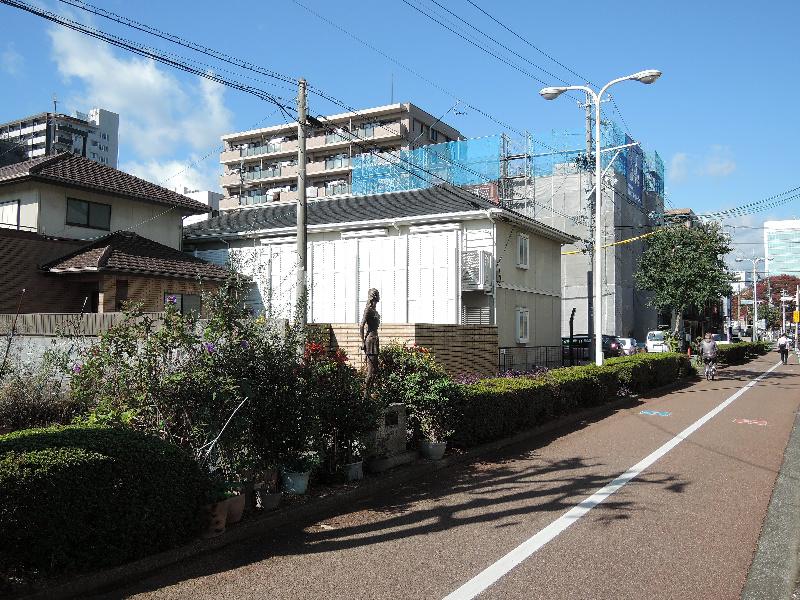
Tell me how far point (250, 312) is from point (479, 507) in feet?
10.5

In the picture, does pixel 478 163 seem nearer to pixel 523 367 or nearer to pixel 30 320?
pixel 523 367

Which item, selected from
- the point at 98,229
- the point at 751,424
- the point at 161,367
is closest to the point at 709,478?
the point at 751,424

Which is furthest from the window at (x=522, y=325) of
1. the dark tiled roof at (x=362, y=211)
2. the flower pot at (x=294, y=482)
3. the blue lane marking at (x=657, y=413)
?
the flower pot at (x=294, y=482)

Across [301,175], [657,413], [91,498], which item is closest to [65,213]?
[301,175]

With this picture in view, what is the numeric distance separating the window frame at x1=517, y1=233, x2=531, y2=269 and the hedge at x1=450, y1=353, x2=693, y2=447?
232 inches

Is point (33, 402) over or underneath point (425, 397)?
underneath

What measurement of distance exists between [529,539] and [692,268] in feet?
95.2

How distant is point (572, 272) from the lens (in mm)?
41375

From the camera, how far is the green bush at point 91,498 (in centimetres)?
407

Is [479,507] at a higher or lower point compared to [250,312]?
lower

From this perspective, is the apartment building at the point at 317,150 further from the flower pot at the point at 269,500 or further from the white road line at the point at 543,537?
the flower pot at the point at 269,500

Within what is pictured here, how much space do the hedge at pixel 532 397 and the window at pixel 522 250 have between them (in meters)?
5.89

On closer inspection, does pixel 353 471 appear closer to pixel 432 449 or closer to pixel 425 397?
pixel 432 449

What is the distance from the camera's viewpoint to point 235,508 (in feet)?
18.5
